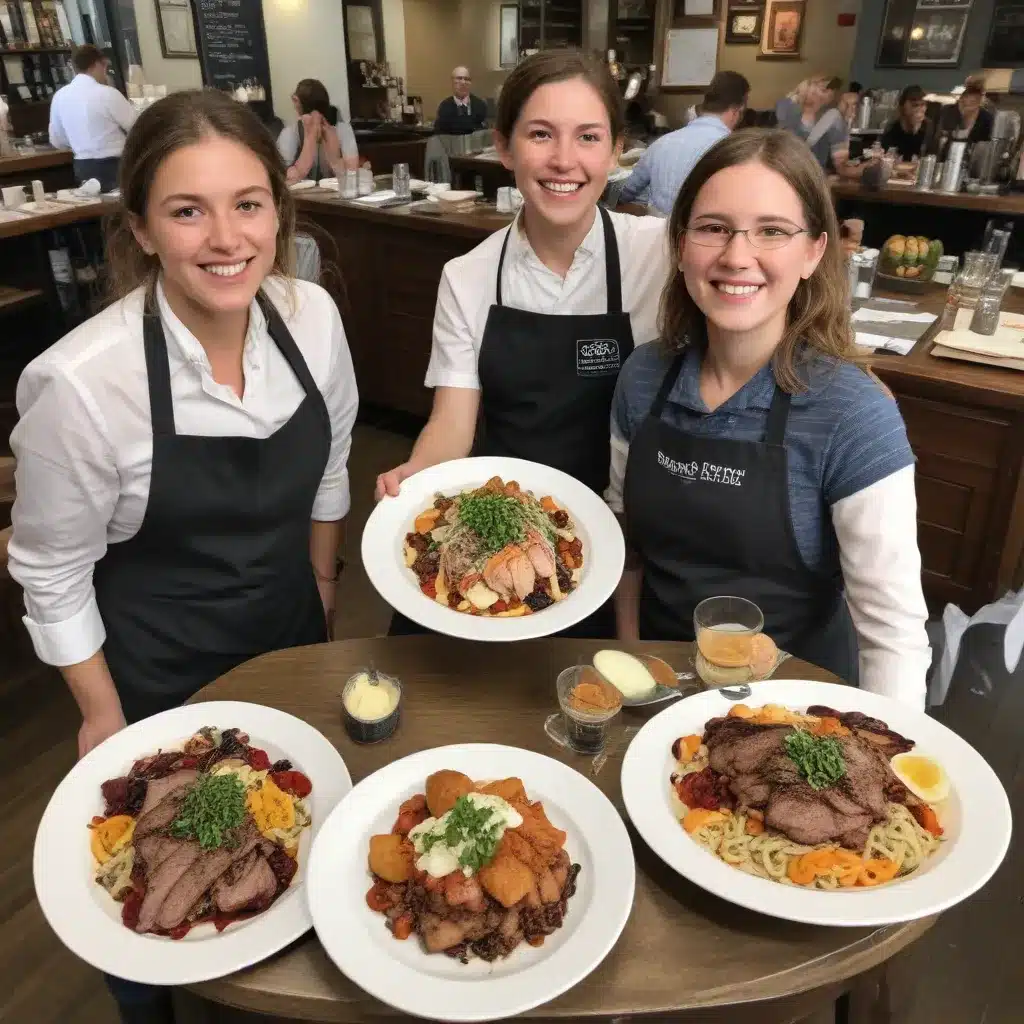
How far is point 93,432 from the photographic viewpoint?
1.54 metres

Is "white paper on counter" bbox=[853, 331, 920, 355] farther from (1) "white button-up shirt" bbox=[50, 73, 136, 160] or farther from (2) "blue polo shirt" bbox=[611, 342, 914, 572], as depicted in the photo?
(1) "white button-up shirt" bbox=[50, 73, 136, 160]

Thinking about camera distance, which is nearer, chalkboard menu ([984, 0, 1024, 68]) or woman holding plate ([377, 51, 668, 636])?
woman holding plate ([377, 51, 668, 636])

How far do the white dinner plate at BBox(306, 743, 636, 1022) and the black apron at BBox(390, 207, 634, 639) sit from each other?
0.88 m

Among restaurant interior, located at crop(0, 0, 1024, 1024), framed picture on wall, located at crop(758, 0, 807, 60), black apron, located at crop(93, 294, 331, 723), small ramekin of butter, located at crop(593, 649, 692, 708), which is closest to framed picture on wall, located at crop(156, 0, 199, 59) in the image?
restaurant interior, located at crop(0, 0, 1024, 1024)

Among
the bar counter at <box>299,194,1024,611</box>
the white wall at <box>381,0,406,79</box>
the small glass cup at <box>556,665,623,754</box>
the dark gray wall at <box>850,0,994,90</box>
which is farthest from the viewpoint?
the white wall at <box>381,0,406,79</box>

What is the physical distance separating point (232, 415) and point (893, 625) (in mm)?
1326

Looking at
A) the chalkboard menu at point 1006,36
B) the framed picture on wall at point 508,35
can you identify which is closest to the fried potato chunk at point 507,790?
the chalkboard menu at point 1006,36

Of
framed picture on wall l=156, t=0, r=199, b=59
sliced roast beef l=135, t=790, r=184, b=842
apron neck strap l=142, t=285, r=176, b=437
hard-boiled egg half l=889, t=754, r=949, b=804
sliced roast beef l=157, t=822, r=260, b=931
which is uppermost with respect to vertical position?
framed picture on wall l=156, t=0, r=199, b=59

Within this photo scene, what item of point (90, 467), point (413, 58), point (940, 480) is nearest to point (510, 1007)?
point (90, 467)

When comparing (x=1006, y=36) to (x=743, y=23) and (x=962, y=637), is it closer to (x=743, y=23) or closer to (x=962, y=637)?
(x=743, y=23)

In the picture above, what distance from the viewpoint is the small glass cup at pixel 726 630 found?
154cm

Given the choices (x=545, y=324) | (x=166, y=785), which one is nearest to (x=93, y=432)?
(x=166, y=785)

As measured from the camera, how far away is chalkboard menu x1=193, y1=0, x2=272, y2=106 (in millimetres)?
9055

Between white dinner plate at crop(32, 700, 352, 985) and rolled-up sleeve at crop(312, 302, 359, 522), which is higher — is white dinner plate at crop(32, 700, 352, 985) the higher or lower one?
the lower one
